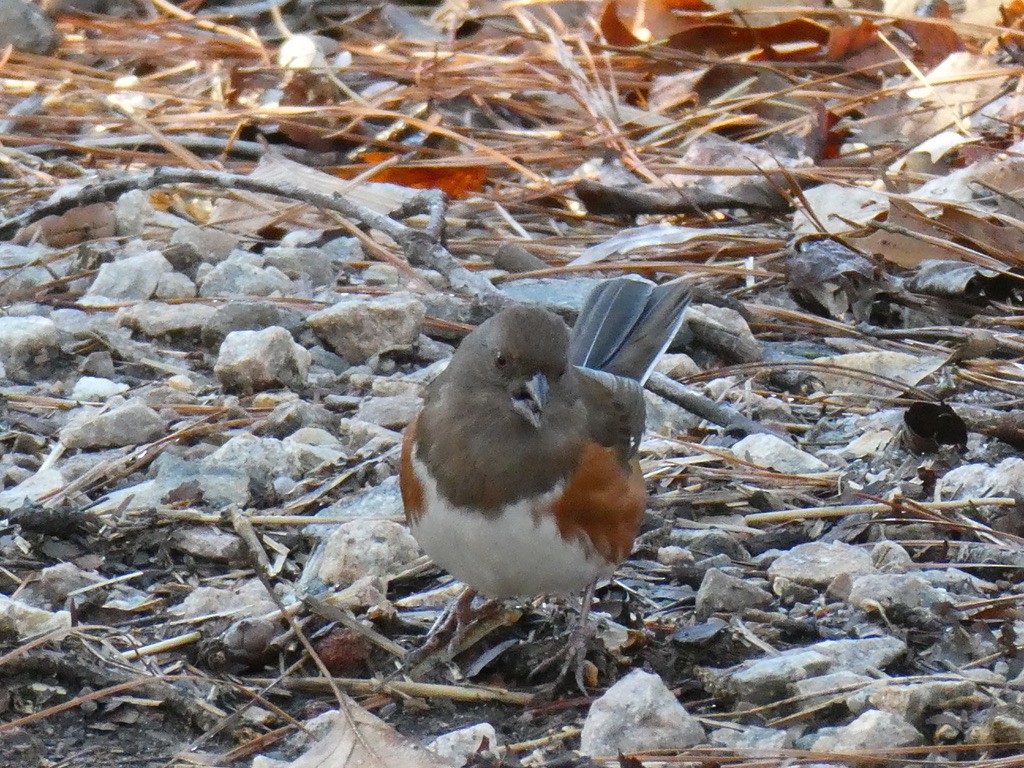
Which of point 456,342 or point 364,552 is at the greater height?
point 364,552

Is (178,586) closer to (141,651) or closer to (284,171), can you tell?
(141,651)

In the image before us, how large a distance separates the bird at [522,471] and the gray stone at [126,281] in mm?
1370

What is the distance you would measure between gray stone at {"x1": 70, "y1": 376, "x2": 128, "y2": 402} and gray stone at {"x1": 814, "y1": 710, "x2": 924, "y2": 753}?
6.18 feet

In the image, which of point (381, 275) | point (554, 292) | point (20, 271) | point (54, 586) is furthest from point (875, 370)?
point (20, 271)

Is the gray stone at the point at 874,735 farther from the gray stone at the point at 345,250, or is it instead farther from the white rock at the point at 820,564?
the gray stone at the point at 345,250

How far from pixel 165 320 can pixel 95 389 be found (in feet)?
1.19

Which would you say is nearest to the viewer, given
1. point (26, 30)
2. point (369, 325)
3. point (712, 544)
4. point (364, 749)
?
point (364, 749)

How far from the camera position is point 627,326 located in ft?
10.6

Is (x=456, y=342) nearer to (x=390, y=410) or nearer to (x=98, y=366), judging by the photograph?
(x=390, y=410)

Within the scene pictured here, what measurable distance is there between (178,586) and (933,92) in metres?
3.16

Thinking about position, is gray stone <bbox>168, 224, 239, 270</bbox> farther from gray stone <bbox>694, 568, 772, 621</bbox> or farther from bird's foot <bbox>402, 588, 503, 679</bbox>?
gray stone <bbox>694, 568, 772, 621</bbox>

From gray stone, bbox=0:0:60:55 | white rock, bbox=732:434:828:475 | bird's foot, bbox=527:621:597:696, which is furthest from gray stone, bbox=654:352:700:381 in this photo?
gray stone, bbox=0:0:60:55

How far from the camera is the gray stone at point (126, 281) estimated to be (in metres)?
3.83

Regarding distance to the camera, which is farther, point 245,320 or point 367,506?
point 245,320
